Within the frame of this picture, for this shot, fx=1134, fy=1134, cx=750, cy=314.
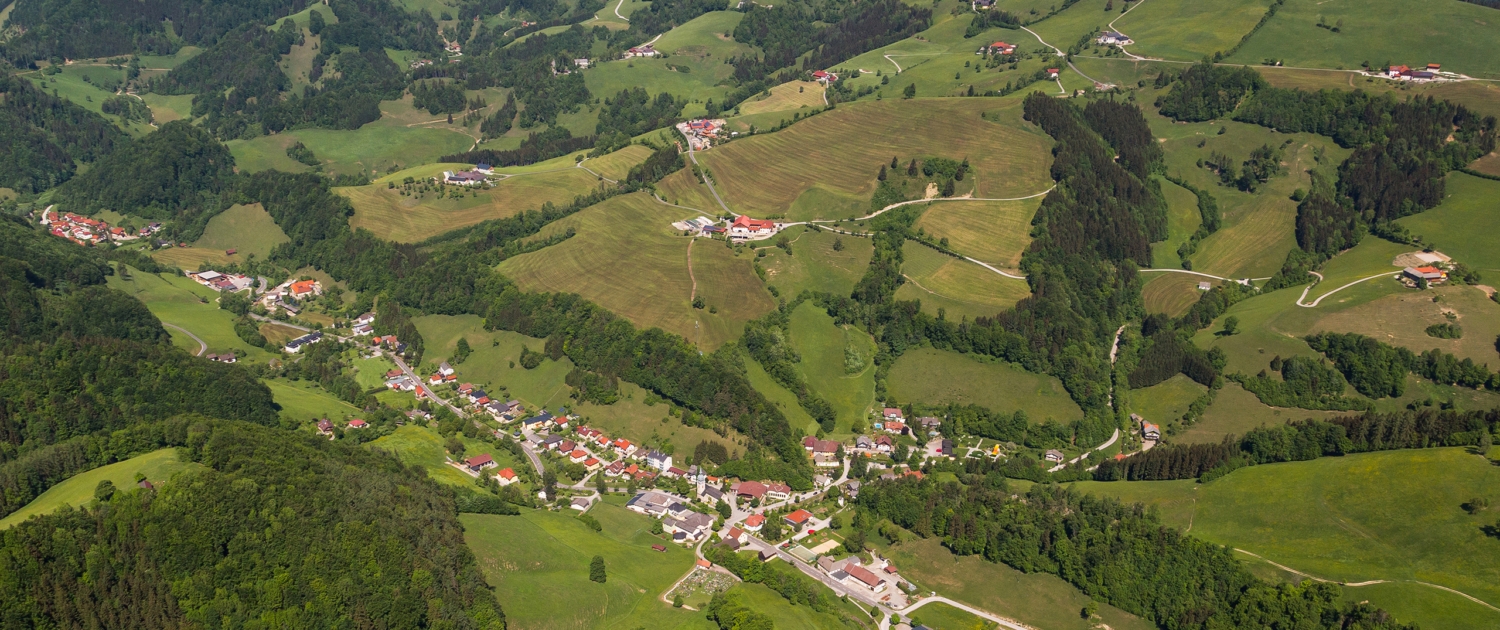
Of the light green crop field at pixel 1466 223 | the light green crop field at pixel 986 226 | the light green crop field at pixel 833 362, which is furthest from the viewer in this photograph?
the light green crop field at pixel 986 226

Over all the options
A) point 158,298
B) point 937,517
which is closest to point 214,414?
point 158,298

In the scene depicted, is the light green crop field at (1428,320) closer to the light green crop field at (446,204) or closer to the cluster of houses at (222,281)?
the light green crop field at (446,204)

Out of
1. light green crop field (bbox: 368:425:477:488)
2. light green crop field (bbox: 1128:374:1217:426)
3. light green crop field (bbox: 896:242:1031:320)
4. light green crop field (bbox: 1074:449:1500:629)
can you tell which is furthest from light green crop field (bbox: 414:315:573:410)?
light green crop field (bbox: 1128:374:1217:426)

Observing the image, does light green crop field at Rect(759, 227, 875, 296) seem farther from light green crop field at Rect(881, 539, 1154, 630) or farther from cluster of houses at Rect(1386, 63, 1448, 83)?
cluster of houses at Rect(1386, 63, 1448, 83)

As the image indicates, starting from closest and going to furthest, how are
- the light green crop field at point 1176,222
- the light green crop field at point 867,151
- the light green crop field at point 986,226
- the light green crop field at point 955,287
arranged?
the light green crop field at point 955,287 → the light green crop field at point 986,226 → the light green crop field at point 1176,222 → the light green crop field at point 867,151

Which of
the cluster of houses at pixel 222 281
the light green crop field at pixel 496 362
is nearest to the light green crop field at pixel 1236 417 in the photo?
the light green crop field at pixel 496 362

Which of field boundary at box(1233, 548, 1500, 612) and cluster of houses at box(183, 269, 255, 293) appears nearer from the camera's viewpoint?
field boundary at box(1233, 548, 1500, 612)

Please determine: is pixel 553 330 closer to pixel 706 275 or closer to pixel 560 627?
pixel 706 275
